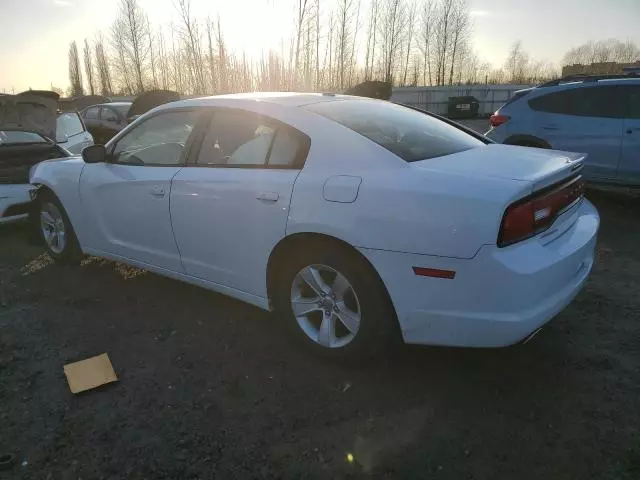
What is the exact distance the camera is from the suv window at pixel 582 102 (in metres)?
6.50

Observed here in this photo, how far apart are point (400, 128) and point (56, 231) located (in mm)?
3467

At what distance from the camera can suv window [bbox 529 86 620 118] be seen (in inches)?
256

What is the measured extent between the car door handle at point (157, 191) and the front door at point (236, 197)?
14 cm

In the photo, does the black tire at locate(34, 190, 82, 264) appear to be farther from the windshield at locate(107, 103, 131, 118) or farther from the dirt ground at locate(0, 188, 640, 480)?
the windshield at locate(107, 103, 131, 118)

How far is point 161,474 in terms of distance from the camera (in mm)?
2117

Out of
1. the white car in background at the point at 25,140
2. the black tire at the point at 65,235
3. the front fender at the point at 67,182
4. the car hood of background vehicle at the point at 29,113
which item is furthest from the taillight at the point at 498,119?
the car hood of background vehicle at the point at 29,113

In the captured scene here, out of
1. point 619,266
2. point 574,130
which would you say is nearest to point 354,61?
point 574,130

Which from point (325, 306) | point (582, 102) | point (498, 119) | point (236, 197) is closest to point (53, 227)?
point (236, 197)

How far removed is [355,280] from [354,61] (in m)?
42.0

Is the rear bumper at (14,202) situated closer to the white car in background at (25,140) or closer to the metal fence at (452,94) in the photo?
the white car in background at (25,140)

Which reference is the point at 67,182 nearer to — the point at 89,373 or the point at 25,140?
the point at 89,373

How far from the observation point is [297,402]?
2588 mm

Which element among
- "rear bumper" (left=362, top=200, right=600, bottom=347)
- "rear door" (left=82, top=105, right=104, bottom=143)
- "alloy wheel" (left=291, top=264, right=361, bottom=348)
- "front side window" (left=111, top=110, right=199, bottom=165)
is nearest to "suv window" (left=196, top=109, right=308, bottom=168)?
"front side window" (left=111, top=110, right=199, bottom=165)

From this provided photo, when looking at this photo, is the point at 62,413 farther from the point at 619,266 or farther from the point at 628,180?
the point at 628,180
